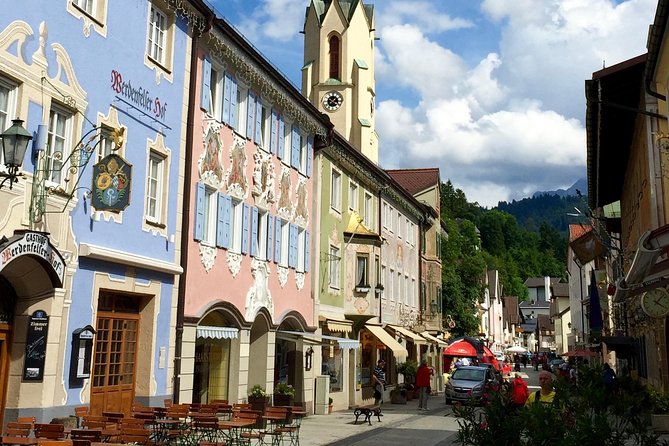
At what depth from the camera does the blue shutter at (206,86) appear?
18.7m

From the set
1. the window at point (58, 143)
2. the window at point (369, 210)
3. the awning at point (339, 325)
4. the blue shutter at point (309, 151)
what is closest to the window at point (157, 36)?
the window at point (58, 143)

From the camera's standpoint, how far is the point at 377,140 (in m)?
63.1

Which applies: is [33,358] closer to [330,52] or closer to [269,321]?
[269,321]

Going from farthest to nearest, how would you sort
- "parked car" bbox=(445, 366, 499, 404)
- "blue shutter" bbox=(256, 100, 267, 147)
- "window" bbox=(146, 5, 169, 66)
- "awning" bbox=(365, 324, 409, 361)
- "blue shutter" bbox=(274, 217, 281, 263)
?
1. "parked car" bbox=(445, 366, 499, 404)
2. "awning" bbox=(365, 324, 409, 361)
3. "blue shutter" bbox=(274, 217, 281, 263)
4. "blue shutter" bbox=(256, 100, 267, 147)
5. "window" bbox=(146, 5, 169, 66)

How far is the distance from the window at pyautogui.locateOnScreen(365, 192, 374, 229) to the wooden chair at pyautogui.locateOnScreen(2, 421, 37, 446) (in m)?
22.8

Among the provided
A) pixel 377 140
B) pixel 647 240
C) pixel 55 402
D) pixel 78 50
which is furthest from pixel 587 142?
pixel 377 140

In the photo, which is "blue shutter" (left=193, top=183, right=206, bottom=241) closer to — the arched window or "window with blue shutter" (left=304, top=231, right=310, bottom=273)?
"window with blue shutter" (left=304, top=231, right=310, bottom=273)

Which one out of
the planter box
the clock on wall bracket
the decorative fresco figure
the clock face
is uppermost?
the clock face

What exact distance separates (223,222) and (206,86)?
3541 millimetres

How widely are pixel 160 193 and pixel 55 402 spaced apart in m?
5.42

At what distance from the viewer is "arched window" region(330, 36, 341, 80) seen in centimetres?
6119

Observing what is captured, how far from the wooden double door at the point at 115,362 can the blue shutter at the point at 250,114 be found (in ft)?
23.4

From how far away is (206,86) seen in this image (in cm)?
1892

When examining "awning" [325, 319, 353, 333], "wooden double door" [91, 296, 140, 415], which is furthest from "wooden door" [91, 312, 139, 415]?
"awning" [325, 319, 353, 333]
